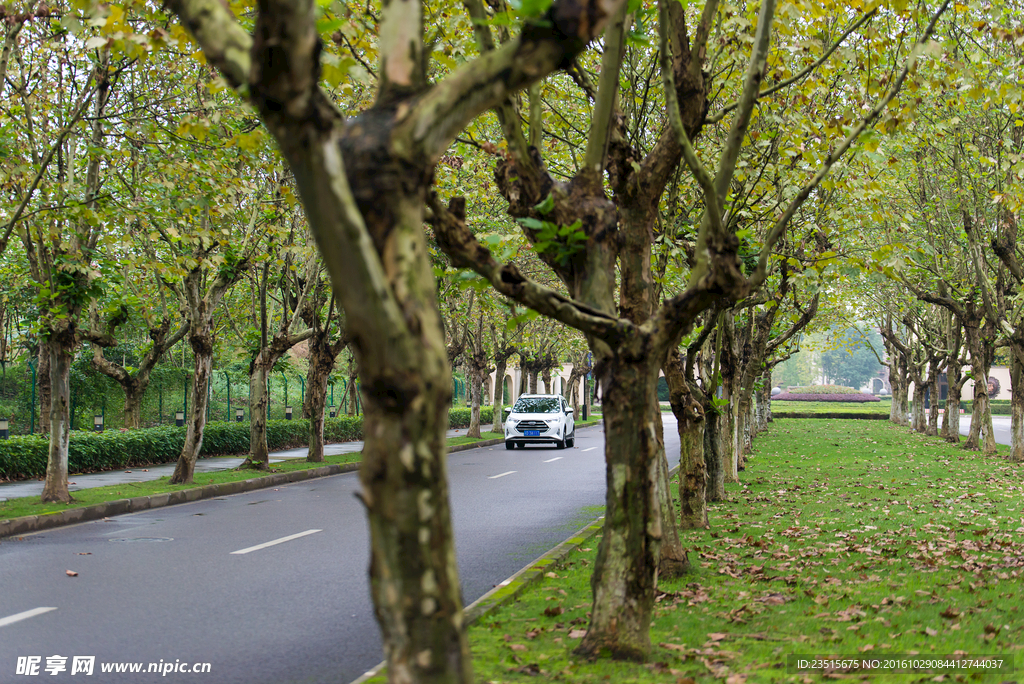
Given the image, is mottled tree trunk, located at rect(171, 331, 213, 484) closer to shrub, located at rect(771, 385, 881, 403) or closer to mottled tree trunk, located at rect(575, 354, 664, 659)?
mottled tree trunk, located at rect(575, 354, 664, 659)

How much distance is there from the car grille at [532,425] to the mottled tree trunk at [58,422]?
17042 millimetres

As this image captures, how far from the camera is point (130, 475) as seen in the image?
17891mm

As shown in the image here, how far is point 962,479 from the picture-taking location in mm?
16750

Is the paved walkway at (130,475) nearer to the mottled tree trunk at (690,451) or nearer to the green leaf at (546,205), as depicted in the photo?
the mottled tree trunk at (690,451)

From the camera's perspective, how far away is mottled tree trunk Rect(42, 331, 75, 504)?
504 inches

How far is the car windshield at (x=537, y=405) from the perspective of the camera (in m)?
29.7

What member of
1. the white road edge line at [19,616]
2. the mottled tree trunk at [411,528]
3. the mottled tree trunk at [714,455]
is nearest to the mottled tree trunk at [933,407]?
the mottled tree trunk at [714,455]

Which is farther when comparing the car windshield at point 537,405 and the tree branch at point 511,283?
the car windshield at point 537,405

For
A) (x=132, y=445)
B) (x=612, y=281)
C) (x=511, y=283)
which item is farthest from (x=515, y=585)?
(x=132, y=445)

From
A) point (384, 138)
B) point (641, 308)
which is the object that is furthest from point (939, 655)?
point (384, 138)

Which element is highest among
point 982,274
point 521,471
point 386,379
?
point 982,274

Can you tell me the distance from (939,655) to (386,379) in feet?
14.5

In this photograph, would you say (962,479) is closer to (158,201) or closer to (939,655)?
(939,655)

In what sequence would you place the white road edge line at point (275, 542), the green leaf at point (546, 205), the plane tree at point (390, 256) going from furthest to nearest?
1. the white road edge line at point (275, 542)
2. the green leaf at point (546, 205)
3. the plane tree at point (390, 256)
